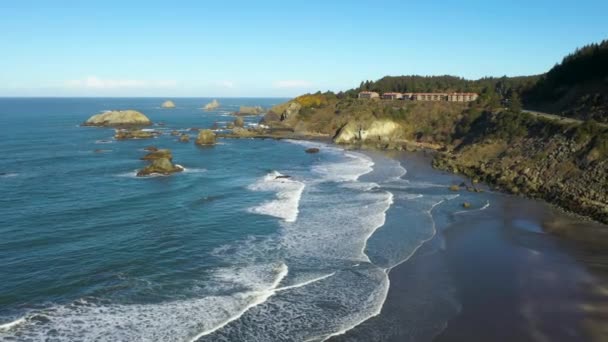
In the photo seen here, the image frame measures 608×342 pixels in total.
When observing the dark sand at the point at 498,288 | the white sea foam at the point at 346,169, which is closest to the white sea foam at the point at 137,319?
the dark sand at the point at 498,288

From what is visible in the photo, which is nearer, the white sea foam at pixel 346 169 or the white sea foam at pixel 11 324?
the white sea foam at pixel 11 324

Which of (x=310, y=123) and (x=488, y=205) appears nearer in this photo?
(x=488, y=205)

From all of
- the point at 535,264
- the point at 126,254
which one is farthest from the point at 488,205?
the point at 126,254

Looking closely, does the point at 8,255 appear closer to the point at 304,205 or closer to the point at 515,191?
the point at 304,205

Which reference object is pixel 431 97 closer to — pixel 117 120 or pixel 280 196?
pixel 280 196

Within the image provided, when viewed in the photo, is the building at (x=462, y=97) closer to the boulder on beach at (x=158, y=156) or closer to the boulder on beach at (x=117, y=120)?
the boulder on beach at (x=158, y=156)

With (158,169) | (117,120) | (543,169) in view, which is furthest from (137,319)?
(117,120)
